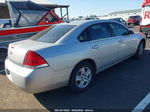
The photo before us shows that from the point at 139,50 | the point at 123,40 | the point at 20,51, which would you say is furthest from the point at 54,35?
the point at 139,50

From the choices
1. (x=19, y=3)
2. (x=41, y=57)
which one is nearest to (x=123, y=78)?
(x=41, y=57)

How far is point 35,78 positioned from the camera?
2656 mm

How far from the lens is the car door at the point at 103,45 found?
3650 millimetres

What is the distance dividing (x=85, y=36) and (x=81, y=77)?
0.96m

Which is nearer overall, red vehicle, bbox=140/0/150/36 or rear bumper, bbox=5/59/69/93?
rear bumper, bbox=5/59/69/93

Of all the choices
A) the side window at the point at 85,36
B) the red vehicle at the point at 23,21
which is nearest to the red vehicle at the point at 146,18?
the red vehicle at the point at 23,21

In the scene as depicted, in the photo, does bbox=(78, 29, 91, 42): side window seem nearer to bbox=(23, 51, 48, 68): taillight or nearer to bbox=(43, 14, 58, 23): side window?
bbox=(23, 51, 48, 68): taillight

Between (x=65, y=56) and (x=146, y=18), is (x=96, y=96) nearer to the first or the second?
(x=65, y=56)

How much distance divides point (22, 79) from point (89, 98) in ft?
4.73

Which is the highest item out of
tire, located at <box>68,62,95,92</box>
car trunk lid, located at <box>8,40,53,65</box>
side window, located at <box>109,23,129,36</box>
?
side window, located at <box>109,23,129,36</box>

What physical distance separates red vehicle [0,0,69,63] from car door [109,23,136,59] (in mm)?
2932

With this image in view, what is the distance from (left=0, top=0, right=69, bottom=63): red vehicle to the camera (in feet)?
16.9

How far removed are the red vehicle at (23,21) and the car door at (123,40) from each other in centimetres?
293

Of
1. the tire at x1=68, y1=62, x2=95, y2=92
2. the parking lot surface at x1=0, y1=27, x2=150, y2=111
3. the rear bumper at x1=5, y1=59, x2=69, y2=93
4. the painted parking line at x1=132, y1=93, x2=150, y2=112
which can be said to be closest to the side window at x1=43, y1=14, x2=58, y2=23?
the parking lot surface at x1=0, y1=27, x2=150, y2=111
